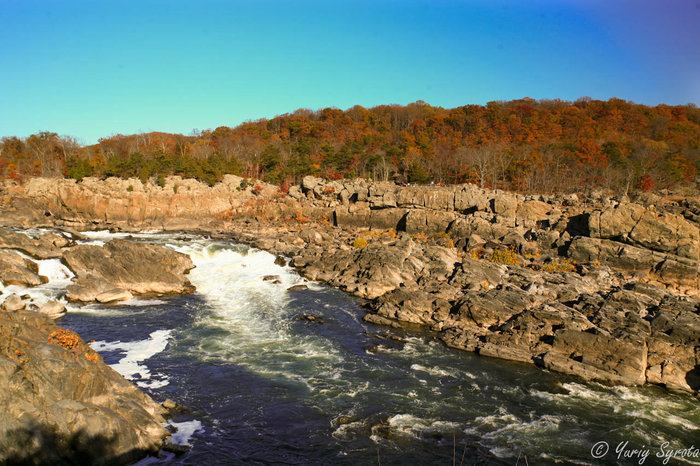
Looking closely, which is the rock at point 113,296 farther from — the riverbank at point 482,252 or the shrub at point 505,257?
the shrub at point 505,257

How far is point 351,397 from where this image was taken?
564 inches

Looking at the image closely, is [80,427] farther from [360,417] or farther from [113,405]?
[360,417]

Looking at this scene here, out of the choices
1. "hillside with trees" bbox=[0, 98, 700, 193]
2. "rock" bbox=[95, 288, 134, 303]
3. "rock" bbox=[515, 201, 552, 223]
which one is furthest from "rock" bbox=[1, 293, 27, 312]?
"rock" bbox=[515, 201, 552, 223]

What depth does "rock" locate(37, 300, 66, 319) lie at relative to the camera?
20.0 metres

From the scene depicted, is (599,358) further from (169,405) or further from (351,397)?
(169,405)

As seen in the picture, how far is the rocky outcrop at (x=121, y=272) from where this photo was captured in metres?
23.4

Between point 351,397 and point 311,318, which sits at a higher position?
point 311,318

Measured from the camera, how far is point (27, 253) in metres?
25.7

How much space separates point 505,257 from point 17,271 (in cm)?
3267

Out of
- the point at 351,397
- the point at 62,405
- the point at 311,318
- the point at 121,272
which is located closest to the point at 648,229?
the point at 311,318

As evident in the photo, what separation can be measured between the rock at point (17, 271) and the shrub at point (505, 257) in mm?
30885

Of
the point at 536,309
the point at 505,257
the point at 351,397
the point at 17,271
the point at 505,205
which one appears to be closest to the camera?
the point at 351,397

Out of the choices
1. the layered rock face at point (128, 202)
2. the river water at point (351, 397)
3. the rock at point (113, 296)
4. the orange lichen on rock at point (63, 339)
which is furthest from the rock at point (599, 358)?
the layered rock face at point (128, 202)

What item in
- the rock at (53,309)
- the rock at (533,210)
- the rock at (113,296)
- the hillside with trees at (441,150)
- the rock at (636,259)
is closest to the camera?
the rock at (53,309)
